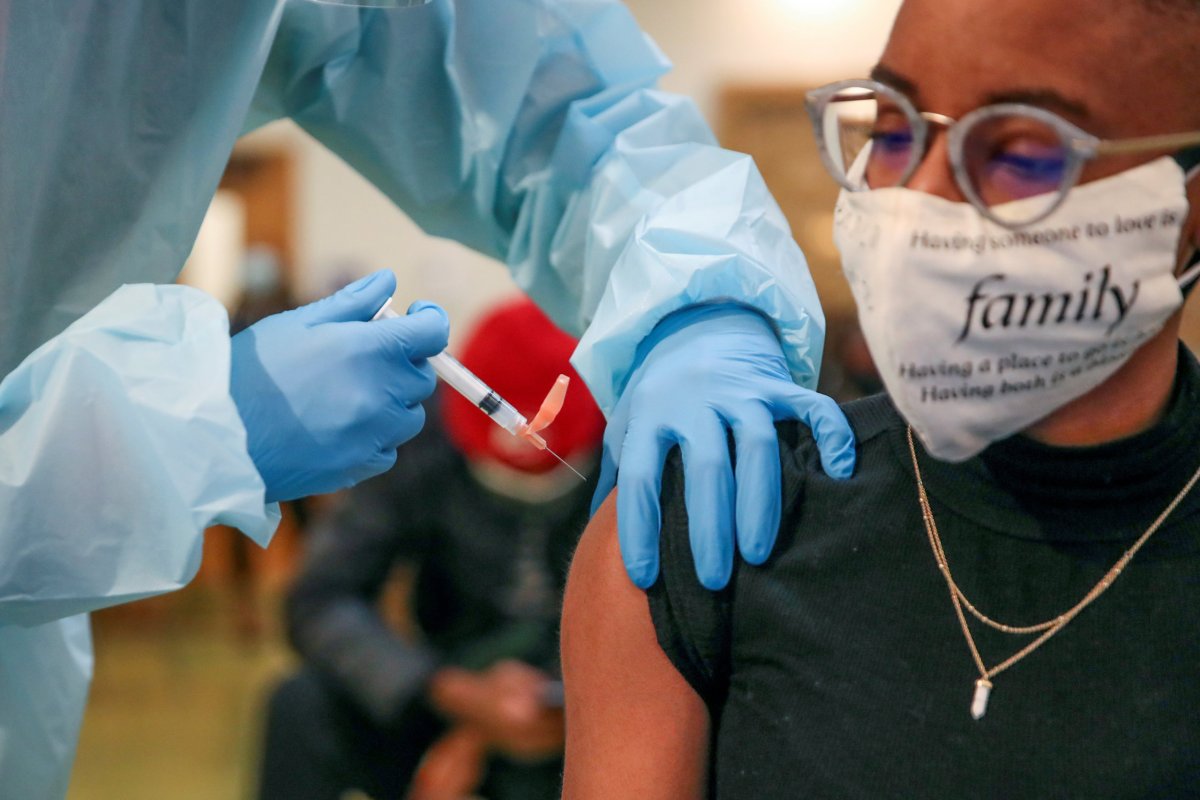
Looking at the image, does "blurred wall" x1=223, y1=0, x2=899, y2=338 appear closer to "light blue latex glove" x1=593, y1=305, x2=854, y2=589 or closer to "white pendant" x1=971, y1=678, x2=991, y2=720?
"light blue latex glove" x1=593, y1=305, x2=854, y2=589

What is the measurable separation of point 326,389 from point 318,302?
0.12 meters

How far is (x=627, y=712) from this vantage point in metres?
0.98

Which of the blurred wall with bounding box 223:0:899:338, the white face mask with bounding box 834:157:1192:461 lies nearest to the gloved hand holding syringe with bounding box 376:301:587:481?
the white face mask with bounding box 834:157:1192:461

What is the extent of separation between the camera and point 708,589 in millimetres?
989

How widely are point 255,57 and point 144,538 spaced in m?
0.50

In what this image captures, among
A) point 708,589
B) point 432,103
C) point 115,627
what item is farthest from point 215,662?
point 708,589

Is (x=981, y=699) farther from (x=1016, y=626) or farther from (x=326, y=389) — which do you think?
(x=326, y=389)

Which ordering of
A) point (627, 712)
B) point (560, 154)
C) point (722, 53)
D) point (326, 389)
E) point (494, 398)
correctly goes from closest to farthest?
point (627, 712)
point (326, 389)
point (494, 398)
point (560, 154)
point (722, 53)

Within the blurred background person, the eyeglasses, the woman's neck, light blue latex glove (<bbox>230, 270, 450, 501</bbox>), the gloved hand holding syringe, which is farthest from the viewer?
the blurred background person

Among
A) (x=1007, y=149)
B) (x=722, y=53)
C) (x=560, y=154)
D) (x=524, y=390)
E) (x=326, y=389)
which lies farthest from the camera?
(x=722, y=53)

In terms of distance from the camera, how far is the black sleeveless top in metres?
0.89

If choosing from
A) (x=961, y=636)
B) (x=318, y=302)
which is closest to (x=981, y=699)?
(x=961, y=636)

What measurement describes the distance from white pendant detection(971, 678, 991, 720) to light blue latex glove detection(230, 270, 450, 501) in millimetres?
524

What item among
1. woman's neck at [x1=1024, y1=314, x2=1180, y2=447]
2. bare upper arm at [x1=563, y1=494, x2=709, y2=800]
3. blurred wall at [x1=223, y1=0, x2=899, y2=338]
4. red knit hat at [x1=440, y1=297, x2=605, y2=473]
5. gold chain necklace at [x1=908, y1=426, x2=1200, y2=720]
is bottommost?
blurred wall at [x1=223, y1=0, x2=899, y2=338]
